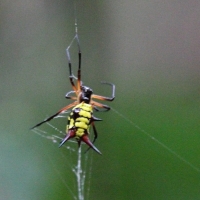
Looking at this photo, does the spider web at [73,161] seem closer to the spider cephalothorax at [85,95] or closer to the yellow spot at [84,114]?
the spider cephalothorax at [85,95]

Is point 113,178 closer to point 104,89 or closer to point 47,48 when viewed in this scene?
point 104,89

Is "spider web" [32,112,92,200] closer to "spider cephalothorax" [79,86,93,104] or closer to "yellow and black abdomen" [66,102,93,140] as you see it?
"spider cephalothorax" [79,86,93,104]

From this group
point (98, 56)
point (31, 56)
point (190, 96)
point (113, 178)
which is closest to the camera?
point (113, 178)

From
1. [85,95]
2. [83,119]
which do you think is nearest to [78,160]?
[85,95]

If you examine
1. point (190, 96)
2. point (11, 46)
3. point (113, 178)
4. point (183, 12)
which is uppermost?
point (183, 12)

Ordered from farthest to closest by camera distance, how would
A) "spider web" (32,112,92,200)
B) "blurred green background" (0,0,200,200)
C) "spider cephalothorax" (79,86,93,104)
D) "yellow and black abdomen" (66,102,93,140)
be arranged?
"blurred green background" (0,0,200,200) → "spider web" (32,112,92,200) → "spider cephalothorax" (79,86,93,104) → "yellow and black abdomen" (66,102,93,140)

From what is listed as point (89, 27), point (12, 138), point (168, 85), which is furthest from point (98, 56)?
point (12, 138)

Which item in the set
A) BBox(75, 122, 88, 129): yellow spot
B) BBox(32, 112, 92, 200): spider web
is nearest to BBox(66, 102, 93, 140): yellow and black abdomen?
BBox(75, 122, 88, 129): yellow spot

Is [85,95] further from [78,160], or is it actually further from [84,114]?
[78,160]
